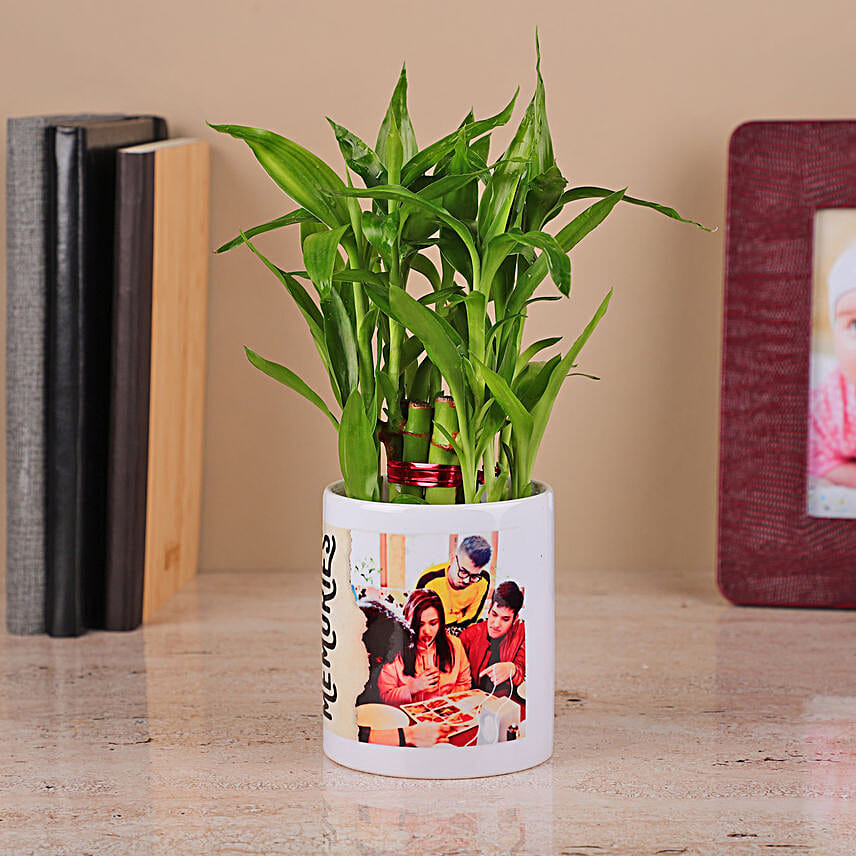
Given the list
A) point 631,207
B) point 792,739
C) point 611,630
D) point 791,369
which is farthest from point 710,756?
point 631,207

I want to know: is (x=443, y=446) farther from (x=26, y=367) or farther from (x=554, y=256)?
(x=26, y=367)

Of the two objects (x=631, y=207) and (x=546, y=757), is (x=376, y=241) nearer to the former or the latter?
(x=546, y=757)

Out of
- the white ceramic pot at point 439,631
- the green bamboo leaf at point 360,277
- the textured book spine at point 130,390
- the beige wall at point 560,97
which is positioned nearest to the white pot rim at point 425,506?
the white ceramic pot at point 439,631

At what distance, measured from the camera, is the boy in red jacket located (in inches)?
22.0

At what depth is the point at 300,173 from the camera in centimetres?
55

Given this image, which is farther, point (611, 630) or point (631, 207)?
point (631, 207)

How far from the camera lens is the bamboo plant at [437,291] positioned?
539 mm

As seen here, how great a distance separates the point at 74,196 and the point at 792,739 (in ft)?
1.81

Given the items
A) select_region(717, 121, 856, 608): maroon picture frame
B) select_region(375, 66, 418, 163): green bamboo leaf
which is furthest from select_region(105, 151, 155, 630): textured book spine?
select_region(717, 121, 856, 608): maroon picture frame

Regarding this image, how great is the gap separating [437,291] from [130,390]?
310 millimetres

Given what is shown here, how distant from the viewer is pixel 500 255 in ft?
1.78

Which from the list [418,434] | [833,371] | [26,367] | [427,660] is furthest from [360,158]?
[833,371]

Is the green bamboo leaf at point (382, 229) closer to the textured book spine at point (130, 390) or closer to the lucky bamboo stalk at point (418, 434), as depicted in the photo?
the lucky bamboo stalk at point (418, 434)

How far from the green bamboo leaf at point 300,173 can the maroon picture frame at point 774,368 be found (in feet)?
1.34
